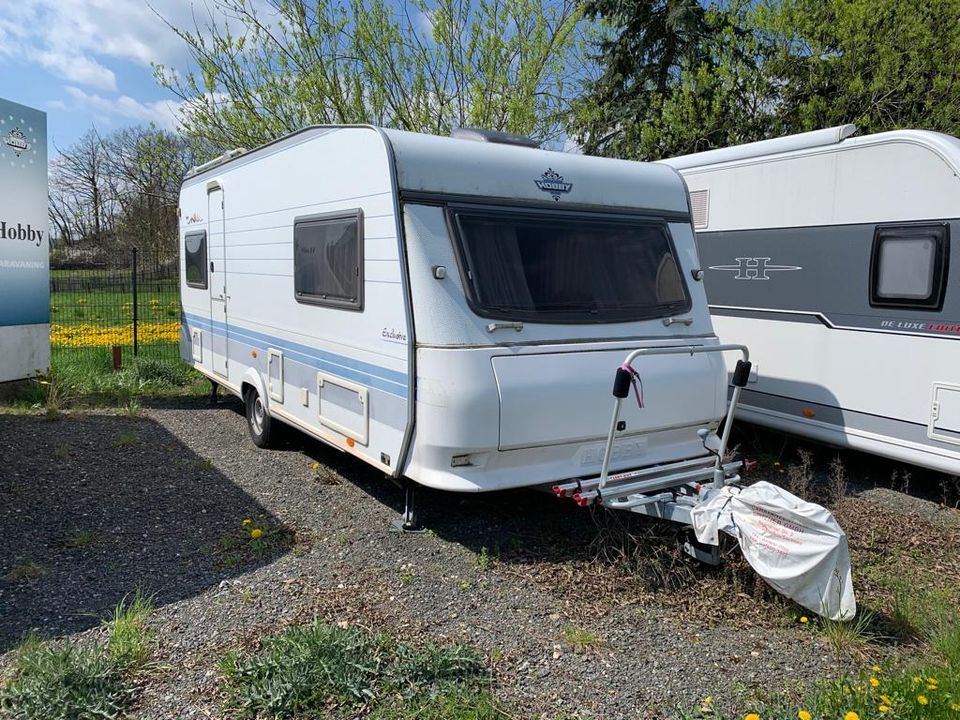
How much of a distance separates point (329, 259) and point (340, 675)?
9.97 feet

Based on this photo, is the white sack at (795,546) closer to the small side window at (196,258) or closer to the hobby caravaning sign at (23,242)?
the small side window at (196,258)

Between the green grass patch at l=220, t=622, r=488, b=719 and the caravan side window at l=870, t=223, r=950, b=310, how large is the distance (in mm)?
4481

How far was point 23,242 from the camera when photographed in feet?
25.3

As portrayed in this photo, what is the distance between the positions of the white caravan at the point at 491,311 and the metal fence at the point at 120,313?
6420 mm

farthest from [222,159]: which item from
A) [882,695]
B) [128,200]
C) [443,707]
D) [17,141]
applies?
[128,200]

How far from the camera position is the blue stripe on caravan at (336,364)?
4785 millimetres

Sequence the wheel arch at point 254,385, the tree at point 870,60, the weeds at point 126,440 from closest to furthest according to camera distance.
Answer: the wheel arch at point 254,385 < the weeds at point 126,440 < the tree at point 870,60

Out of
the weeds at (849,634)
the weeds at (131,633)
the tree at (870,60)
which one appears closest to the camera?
the weeds at (131,633)

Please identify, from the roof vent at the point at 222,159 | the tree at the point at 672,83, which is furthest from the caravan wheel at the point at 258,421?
the tree at the point at 672,83

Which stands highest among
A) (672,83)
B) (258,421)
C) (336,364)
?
(672,83)

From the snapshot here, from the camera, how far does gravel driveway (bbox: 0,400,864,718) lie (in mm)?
3549

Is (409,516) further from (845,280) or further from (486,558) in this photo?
(845,280)

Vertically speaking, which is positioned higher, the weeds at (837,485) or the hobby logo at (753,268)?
the hobby logo at (753,268)

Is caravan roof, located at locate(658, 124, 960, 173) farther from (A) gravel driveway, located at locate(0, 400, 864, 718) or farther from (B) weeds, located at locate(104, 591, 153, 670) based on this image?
(B) weeds, located at locate(104, 591, 153, 670)
